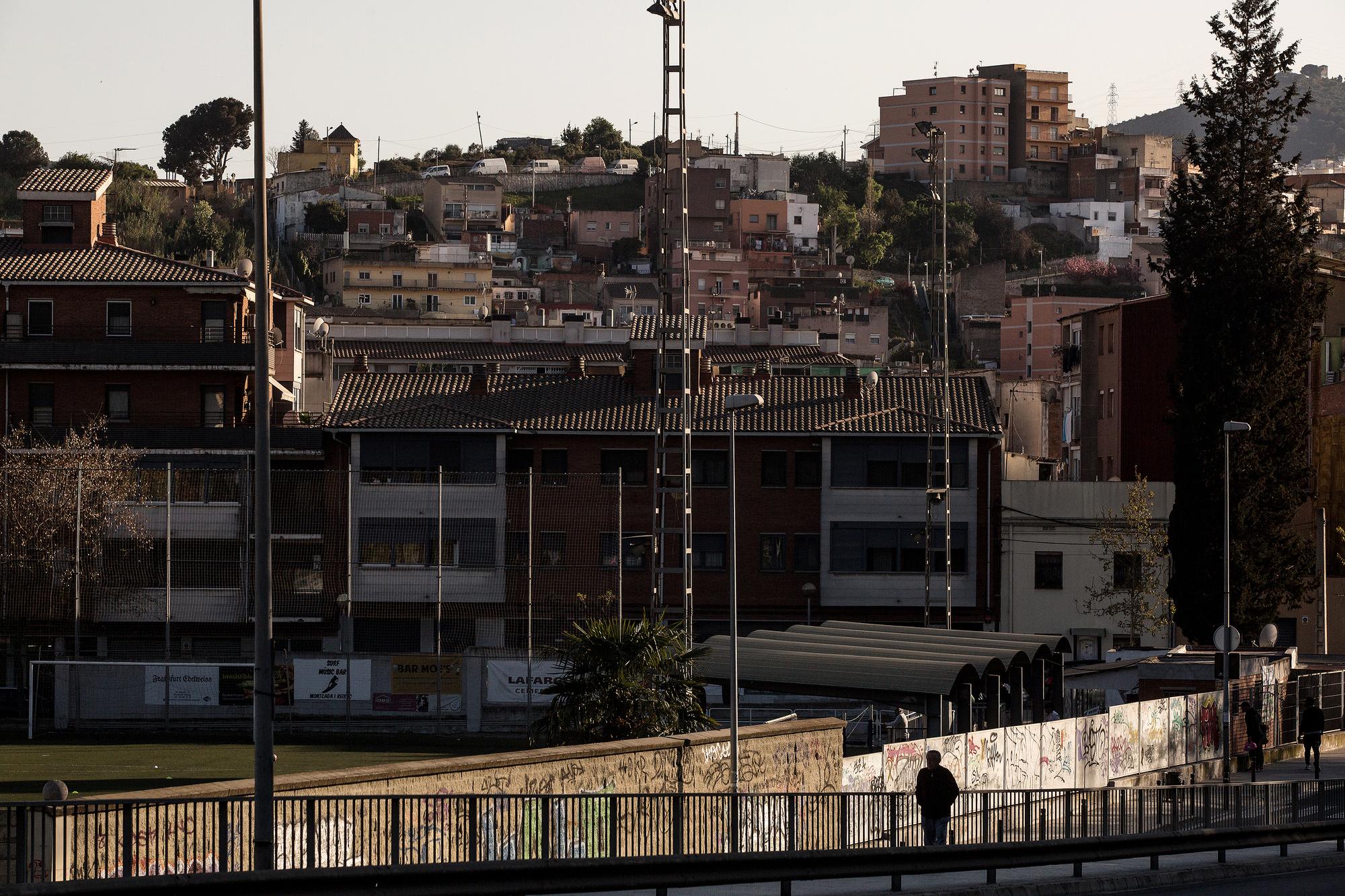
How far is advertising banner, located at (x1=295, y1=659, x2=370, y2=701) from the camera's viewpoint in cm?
4844

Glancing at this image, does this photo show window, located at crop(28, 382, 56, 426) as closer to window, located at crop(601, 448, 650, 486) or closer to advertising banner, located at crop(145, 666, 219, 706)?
window, located at crop(601, 448, 650, 486)

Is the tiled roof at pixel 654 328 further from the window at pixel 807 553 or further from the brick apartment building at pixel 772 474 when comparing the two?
the window at pixel 807 553

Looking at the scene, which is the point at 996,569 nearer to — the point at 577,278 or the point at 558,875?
the point at 558,875

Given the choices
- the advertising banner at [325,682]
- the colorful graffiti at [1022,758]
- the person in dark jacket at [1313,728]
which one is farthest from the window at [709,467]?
the colorful graffiti at [1022,758]

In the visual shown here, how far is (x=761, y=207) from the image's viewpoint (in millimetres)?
192875

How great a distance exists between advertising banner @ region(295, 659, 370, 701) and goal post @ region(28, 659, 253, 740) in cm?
134

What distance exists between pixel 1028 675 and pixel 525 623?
764 inches

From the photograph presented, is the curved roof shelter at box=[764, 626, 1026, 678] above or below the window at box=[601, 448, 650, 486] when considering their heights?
below

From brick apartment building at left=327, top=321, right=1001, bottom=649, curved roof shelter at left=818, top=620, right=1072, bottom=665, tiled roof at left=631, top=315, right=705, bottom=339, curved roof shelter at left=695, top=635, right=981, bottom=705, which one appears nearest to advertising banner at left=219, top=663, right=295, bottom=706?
brick apartment building at left=327, top=321, right=1001, bottom=649

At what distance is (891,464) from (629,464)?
349 inches

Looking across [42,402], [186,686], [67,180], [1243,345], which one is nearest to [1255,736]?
[1243,345]

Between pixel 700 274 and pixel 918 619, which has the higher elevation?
pixel 700 274

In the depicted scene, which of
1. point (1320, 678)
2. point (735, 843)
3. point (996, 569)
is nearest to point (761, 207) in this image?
point (996, 569)

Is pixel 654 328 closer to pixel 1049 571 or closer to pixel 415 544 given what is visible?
pixel 415 544
